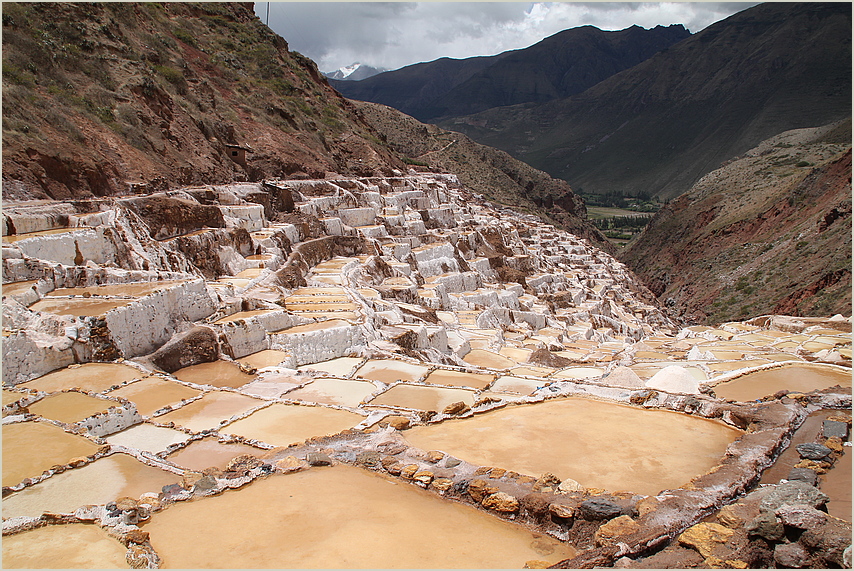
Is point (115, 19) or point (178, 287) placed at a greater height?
point (115, 19)

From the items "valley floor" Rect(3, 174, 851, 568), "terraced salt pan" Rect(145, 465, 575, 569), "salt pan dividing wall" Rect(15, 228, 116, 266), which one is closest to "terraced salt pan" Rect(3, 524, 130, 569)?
"valley floor" Rect(3, 174, 851, 568)

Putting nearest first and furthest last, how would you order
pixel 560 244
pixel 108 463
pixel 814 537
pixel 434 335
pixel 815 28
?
pixel 814 537, pixel 108 463, pixel 434 335, pixel 560 244, pixel 815 28

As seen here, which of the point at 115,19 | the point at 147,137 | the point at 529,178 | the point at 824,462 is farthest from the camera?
the point at 529,178

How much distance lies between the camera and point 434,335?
840 inches

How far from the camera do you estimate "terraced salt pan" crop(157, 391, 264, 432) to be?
37.3ft

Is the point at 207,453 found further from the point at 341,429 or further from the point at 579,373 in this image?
the point at 579,373

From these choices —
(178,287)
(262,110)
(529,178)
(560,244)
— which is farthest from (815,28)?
(178,287)

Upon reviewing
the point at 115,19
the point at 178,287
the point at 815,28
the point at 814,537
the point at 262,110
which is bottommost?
the point at 814,537

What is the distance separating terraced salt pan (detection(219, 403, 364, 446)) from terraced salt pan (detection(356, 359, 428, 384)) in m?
3.36

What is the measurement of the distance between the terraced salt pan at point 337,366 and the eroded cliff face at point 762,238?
3133 centimetres

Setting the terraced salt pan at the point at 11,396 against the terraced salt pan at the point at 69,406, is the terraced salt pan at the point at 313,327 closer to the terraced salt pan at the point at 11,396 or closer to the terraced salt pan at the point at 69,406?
the terraced salt pan at the point at 69,406

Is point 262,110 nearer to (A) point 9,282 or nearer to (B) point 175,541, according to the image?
(A) point 9,282

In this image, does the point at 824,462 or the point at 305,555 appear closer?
the point at 305,555

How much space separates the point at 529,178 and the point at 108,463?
318 ft
